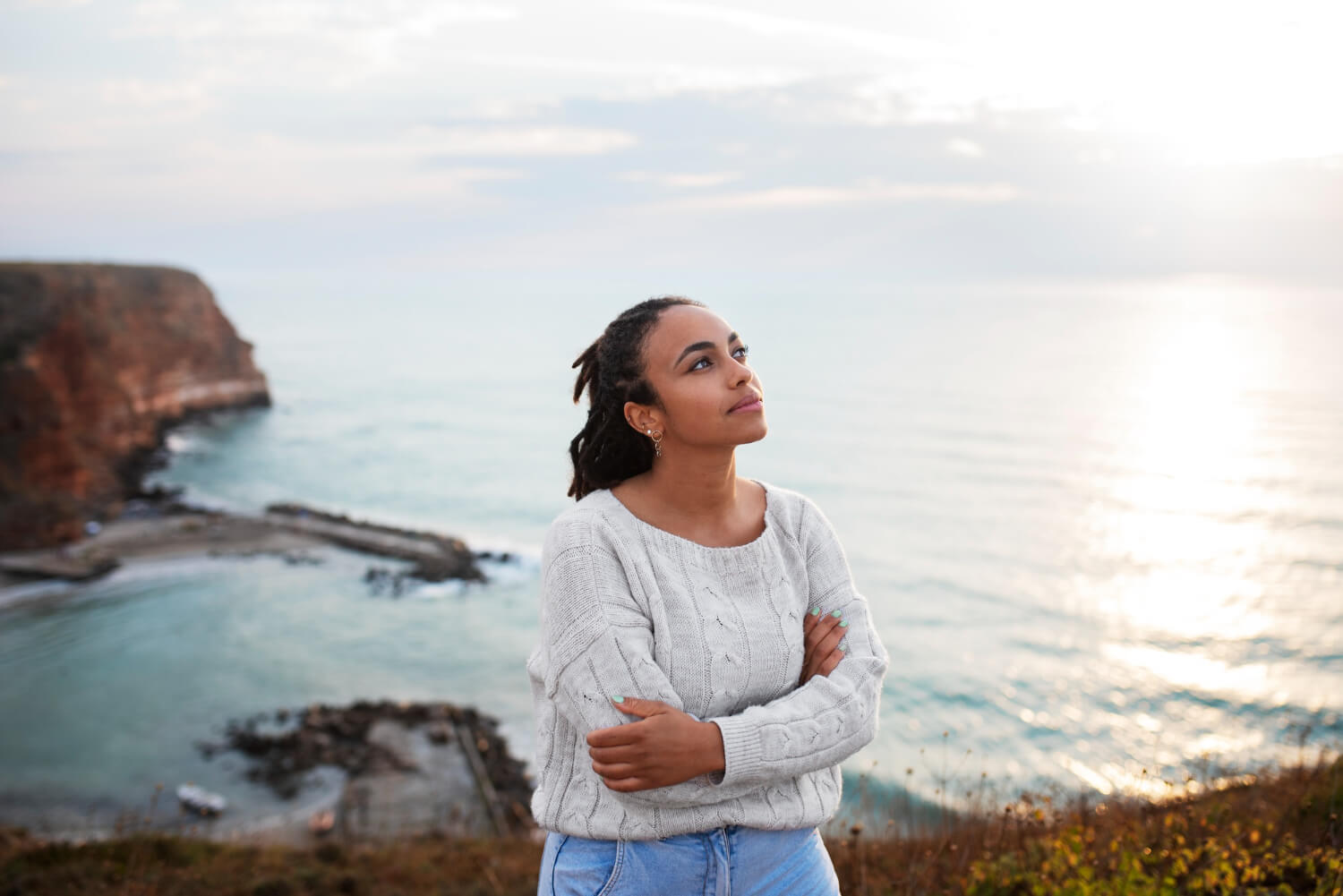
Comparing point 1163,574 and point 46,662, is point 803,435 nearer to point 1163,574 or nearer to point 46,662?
point 1163,574

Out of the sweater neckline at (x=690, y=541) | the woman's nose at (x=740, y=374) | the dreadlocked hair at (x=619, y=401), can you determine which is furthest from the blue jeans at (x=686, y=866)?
the woman's nose at (x=740, y=374)

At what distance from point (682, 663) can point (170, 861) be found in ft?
18.8

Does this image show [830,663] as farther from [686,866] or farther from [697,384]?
[697,384]

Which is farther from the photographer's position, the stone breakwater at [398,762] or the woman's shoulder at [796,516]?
the stone breakwater at [398,762]

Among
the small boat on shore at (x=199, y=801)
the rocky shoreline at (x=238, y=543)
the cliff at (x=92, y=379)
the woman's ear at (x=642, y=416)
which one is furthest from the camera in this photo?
the cliff at (x=92, y=379)

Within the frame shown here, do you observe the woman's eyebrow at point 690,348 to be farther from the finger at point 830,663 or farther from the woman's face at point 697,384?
the finger at point 830,663

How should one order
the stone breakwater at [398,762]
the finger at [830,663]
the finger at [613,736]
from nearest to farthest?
the finger at [613,736] → the finger at [830,663] → the stone breakwater at [398,762]

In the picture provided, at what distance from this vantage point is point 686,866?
2.05m

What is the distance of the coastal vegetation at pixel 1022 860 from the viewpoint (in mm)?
3371

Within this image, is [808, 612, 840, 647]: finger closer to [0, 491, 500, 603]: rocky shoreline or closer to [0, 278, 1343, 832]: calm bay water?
[0, 278, 1343, 832]: calm bay water

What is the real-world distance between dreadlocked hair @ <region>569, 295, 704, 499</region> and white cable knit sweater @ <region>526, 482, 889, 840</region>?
5.1 inches

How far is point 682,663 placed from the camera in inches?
83.0

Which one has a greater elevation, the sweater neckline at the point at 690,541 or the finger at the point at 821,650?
the sweater neckline at the point at 690,541

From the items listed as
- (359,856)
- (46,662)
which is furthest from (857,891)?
(46,662)
